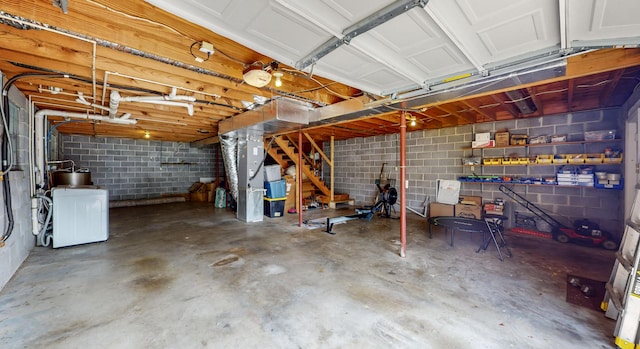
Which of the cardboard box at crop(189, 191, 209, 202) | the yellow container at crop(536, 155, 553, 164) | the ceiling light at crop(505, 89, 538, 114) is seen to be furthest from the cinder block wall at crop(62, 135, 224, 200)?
the yellow container at crop(536, 155, 553, 164)

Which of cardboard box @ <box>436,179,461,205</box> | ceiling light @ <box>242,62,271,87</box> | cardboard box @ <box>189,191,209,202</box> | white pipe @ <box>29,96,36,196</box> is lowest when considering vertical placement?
cardboard box @ <box>189,191,209,202</box>

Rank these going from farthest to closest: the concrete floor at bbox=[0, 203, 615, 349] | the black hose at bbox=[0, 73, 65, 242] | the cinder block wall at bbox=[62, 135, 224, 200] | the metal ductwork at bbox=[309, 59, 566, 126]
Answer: the cinder block wall at bbox=[62, 135, 224, 200] → the black hose at bbox=[0, 73, 65, 242] → the metal ductwork at bbox=[309, 59, 566, 126] → the concrete floor at bbox=[0, 203, 615, 349]

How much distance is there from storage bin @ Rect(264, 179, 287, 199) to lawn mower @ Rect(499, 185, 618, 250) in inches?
193

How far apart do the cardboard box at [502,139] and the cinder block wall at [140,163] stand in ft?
27.1

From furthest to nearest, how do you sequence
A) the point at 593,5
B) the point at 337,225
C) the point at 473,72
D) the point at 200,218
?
→ the point at 200,218 < the point at 337,225 < the point at 473,72 < the point at 593,5

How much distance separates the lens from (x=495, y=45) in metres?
1.67

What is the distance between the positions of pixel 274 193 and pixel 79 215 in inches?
133

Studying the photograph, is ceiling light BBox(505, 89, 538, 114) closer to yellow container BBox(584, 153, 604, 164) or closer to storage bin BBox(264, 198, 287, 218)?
yellow container BBox(584, 153, 604, 164)

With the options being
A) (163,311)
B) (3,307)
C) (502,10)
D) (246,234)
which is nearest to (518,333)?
(502,10)

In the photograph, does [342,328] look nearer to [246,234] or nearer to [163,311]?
[163,311]

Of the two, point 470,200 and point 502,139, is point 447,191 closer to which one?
point 470,200

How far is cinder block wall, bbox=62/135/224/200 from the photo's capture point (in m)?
7.25

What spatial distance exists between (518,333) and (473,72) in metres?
2.05

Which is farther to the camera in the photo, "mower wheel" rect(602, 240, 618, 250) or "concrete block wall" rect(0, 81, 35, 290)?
"mower wheel" rect(602, 240, 618, 250)
